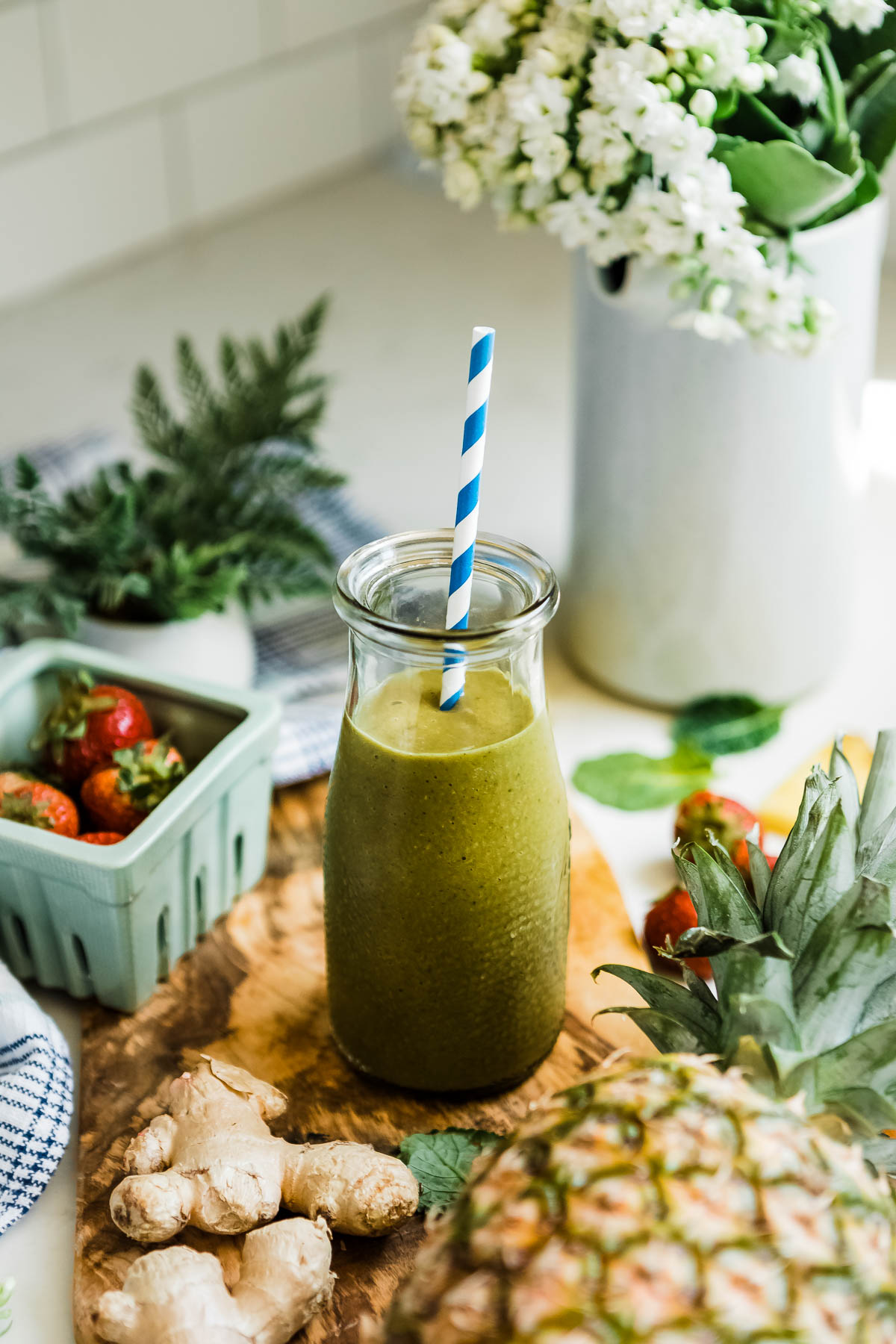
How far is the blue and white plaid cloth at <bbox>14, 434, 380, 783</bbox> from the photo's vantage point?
39.0 inches

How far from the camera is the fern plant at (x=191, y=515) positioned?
985mm

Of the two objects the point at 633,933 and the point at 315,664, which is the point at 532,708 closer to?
the point at 633,933

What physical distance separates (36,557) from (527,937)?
520 mm

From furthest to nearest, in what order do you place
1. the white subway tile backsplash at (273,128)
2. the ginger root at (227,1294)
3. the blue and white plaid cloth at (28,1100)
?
the white subway tile backsplash at (273,128) → the blue and white plaid cloth at (28,1100) → the ginger root at (227,1294)

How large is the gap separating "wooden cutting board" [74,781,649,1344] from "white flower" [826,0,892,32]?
0.55 meters

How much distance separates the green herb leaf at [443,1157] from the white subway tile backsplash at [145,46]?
4.63 ft

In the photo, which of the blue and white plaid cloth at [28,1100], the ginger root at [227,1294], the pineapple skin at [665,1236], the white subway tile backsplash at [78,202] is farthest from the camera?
the white subway tile backsplash at [78,202]

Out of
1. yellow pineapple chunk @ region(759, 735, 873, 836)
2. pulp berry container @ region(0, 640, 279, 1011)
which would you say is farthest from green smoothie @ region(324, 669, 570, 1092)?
yellow pineapple chunk @ region(759, 735, 873, 836)

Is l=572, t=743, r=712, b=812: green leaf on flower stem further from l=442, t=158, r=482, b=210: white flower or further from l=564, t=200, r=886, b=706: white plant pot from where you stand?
l=442, t=158, r=482, b=210: white flower

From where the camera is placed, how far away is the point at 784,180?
844 mm

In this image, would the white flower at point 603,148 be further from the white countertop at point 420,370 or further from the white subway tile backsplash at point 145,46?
the white subway tile backsplash at point 145,46

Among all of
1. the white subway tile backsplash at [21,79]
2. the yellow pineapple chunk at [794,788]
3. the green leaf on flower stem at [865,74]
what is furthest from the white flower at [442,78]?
the white subway tile backsplash at [21,79]

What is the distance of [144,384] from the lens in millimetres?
1119

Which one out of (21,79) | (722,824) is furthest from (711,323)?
(21,79)
